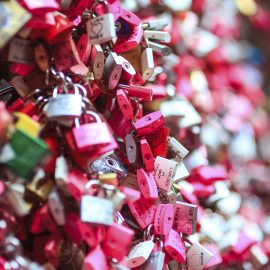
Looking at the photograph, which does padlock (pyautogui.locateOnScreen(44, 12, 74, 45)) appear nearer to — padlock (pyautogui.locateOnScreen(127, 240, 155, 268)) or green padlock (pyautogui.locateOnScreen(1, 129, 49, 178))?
green padlock (pyautogui.locateOnScreen(1, 129, 49, 178))

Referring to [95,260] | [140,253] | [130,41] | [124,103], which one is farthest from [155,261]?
[130,41]

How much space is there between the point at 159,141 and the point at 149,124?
49mm

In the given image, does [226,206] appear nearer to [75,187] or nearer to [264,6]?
[75,187]

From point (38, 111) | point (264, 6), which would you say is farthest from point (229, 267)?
point (264, 6)

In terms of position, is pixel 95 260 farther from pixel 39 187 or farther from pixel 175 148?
pixel 175 148

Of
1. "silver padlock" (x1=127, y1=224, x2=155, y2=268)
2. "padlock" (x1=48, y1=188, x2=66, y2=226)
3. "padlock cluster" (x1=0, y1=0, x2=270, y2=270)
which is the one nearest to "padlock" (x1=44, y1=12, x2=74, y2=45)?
"padlock cluster" (x1=0, y1=0, x2=270, y2=270)

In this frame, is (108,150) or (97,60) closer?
(108,150)

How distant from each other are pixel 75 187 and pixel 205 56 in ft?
2.79

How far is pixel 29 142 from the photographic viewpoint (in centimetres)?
64

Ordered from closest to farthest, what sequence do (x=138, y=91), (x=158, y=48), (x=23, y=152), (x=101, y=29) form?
(x=23, y=152)
(x=101, y=29)
(x=138, y=91)
(x=158, y=48)

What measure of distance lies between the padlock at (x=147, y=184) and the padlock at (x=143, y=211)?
16 mm

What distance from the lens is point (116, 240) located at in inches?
27.1

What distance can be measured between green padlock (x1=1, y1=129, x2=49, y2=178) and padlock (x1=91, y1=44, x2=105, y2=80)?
23cm

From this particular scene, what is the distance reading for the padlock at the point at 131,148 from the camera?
85 centimetres
